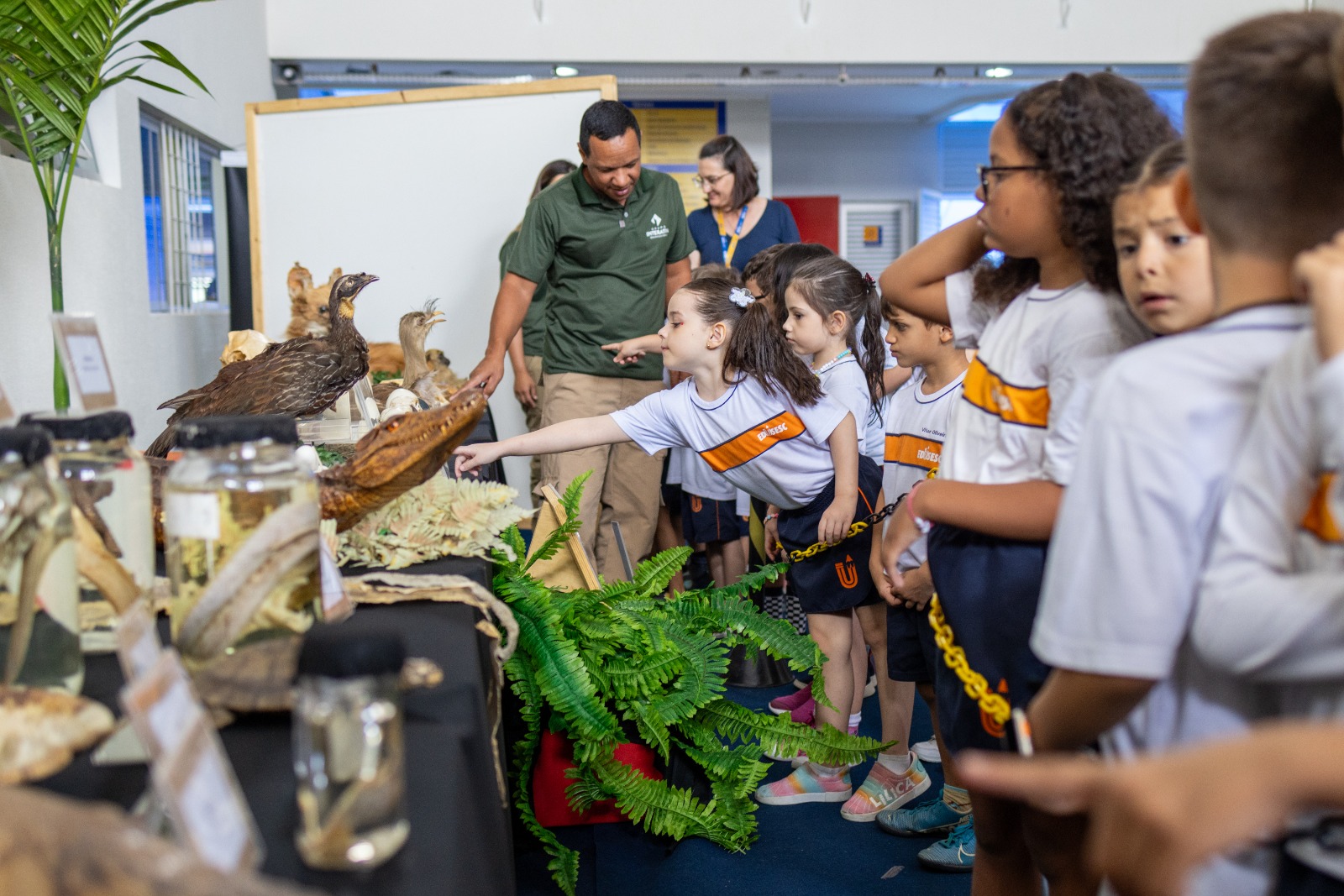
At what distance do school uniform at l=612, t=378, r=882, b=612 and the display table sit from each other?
4.94ft

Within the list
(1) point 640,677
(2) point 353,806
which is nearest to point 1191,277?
(2) point 353,806

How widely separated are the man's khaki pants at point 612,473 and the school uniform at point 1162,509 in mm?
2924

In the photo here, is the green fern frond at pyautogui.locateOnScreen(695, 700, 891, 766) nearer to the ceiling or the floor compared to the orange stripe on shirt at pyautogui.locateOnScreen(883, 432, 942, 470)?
nearer to the floor

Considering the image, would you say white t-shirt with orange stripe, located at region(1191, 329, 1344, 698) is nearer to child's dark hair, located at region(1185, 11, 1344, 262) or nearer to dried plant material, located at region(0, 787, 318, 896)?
child's dark hair, located at region(1185, 11, 1344, 262)

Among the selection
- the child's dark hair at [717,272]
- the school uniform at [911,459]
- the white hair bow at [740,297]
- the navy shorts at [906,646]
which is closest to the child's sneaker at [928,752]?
the school uniform at [911,459]

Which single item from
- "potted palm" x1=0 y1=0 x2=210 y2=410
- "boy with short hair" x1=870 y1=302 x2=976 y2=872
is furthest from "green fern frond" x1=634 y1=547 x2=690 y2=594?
"potted palm" x1=0 y1=0 x2=210 y2=410

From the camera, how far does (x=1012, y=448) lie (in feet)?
4.30

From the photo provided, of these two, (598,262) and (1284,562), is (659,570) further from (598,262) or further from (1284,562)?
(598,262)

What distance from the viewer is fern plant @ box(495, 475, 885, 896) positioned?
172cm

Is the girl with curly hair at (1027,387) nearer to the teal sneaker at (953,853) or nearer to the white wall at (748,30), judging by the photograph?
the teal sneaker at (953,853)

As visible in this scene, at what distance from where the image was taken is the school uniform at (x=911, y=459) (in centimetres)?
207

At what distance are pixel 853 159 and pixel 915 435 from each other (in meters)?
8.19

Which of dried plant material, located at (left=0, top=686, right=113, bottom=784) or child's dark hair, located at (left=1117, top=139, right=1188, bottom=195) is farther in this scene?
child's dark hair, located at (left=1117, top=139, right=1188, bottom=195)

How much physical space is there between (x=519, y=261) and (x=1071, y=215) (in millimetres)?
2599
